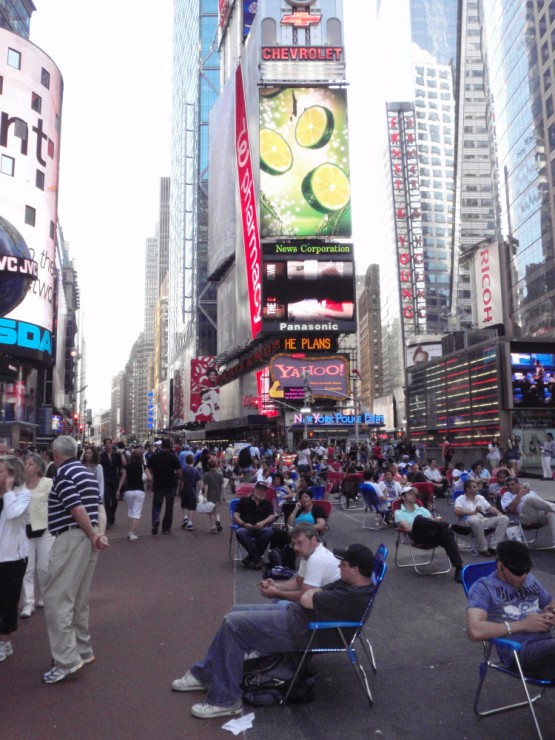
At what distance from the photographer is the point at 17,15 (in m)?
59.0

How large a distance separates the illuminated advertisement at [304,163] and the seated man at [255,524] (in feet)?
173

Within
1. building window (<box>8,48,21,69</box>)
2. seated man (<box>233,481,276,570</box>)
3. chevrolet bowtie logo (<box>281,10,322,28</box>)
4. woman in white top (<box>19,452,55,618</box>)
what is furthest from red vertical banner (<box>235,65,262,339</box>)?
woman in white top (<box>19,452,55,618</box>)

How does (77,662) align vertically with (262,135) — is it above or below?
below

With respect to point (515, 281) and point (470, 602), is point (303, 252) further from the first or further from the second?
point (470, 602)

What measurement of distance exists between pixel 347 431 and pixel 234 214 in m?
33.0

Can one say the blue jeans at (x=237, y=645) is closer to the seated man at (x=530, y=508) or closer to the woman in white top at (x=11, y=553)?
the woman in white top at (x=11, y=553)

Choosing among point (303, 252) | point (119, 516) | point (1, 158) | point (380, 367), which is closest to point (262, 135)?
point (303, 252)

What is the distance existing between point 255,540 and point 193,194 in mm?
105614

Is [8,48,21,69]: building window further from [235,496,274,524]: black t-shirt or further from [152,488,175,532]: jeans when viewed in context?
[235,496,274,524]: black t-shirt

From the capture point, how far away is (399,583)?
334 inches

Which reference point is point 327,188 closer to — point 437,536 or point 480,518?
point 480,518

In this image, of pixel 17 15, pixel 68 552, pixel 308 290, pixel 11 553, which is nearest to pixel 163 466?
pixel 11 553

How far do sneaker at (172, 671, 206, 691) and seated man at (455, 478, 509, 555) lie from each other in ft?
21.3

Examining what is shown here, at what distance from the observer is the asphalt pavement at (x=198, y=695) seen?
4176 mm
